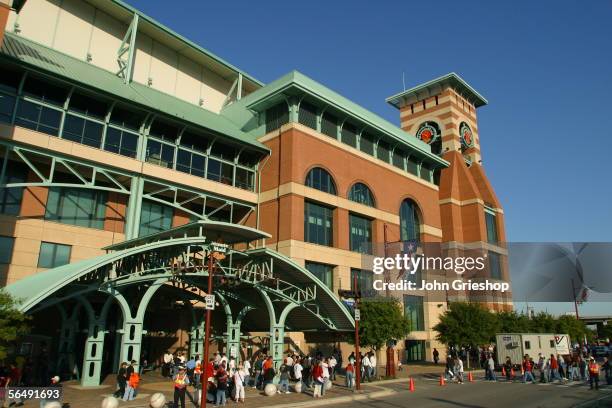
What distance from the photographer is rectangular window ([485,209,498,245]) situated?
61.3 m

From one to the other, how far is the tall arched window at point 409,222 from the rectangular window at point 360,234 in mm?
5396

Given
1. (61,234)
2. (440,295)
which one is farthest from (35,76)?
(440,295)

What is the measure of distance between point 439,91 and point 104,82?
49228mm

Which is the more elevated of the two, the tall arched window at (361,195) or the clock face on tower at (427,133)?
the clock face on tower at (427,133)

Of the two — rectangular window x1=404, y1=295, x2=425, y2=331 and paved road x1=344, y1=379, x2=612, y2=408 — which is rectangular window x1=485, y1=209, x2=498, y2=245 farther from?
paved road x1=344, y1=379, x2=612, y2=408

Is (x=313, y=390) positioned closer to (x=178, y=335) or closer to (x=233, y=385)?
(x=233, y=385)

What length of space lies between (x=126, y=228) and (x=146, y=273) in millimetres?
8769

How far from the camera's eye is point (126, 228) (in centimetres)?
3278

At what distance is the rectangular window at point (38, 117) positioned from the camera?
29.4 metres

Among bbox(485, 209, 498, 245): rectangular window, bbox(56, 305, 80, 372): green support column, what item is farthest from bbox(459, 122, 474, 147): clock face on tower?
bbox(56, 305, 80, 372): green support column

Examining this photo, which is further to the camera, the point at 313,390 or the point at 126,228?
the point at 126,228

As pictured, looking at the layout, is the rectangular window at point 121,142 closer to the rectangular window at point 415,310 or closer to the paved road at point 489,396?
the paved road at point 489,396

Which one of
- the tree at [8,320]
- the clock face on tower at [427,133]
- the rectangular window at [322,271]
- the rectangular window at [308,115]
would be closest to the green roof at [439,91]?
the clock face on tower at [427,133]

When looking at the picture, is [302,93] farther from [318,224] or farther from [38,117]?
[38,117]
